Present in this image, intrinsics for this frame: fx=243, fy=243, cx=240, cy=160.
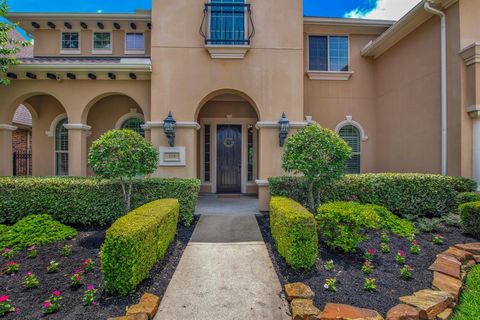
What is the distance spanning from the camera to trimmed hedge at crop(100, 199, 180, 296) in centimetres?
305

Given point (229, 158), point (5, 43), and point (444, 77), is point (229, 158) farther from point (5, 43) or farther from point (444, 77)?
point (5, 43)

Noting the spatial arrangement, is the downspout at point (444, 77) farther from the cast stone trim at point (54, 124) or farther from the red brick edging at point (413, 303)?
the cast stone trim at point (54, 124)

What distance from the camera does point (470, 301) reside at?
315cm

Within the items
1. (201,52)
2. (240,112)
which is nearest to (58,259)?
(201,52)

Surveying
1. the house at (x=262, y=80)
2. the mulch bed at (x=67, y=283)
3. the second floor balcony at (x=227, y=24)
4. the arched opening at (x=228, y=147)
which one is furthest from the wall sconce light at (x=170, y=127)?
the mulch bed at (x=67, y=283)

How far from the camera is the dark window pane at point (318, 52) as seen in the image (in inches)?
375

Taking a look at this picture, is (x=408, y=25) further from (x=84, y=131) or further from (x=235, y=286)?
(x=84, y=131)

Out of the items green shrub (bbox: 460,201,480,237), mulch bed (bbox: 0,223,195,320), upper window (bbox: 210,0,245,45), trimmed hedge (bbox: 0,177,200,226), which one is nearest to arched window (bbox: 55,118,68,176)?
trimmed hedge (bbox: 0,177,200,226)

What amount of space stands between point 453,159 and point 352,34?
5.91 metres

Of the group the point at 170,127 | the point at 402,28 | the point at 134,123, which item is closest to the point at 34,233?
the point at 170,127

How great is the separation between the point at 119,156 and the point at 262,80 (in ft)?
15.1

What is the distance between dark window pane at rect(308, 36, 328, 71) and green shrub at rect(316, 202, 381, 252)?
6966mm

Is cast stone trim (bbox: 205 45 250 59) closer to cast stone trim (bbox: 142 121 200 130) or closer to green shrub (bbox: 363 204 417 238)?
cast stone trim (bbox: 142 121 200 130)

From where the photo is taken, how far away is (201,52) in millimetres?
7438
